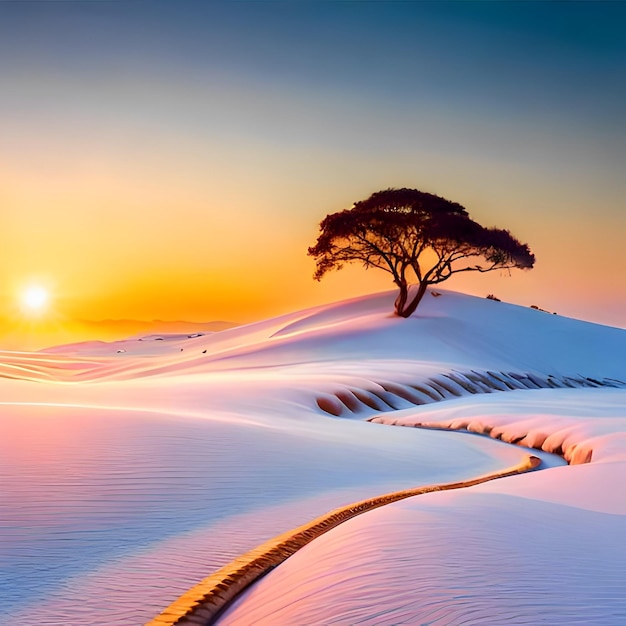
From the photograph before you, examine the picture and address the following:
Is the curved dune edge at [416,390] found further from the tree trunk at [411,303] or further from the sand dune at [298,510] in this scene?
the tree trunk at [411,303]

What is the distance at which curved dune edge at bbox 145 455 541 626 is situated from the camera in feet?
8.31

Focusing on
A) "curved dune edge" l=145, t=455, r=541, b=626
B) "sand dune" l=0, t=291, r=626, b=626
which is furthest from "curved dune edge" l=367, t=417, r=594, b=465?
"curved dune edge" l=145, t=455, r=541, b=626

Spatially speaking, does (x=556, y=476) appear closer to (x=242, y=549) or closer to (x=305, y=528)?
(x=305, y=528)

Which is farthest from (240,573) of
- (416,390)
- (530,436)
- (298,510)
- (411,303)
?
(411,303)

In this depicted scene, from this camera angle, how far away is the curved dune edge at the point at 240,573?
8.31 ft

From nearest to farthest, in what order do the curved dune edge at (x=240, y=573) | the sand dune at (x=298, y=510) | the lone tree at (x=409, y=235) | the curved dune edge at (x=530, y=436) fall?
the sand dune at (x=298, y=510) → the curved dune edge at (x=240, y=573) → the curved dune edge at (x=530, y=436) → the lone tree at (x=409, y=235)

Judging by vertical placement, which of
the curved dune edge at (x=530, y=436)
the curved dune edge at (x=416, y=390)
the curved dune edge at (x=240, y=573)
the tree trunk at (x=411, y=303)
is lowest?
the curved dune edge at (x=240, y=573)

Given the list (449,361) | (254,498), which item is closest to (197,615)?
(254,498)

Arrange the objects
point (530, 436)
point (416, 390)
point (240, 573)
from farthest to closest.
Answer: point (416, 390) → point (530, 436) → point (240, 573)

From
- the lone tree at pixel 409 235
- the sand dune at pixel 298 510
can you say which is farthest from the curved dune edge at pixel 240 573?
the lone tree at pixel 409 235

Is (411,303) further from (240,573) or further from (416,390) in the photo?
(240,573)

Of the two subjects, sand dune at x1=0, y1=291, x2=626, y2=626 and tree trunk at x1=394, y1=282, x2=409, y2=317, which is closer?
sand dune at x1=0, y1=291, x2=626, y2=626

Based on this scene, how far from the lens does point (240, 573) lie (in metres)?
2.92

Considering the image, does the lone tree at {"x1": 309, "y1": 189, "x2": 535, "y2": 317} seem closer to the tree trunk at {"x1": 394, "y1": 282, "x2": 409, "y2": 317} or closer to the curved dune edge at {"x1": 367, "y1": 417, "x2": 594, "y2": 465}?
the tree trunk at {"x1": 394, "y1": 282, "x2": 409, "y2": 317}
